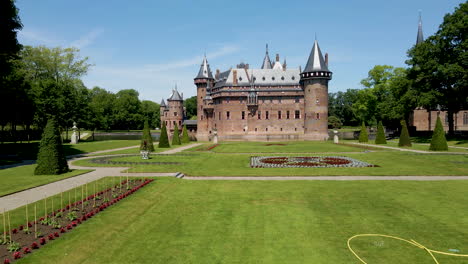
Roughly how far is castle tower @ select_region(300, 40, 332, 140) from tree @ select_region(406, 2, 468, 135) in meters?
16.8

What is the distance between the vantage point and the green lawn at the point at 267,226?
7.00 m

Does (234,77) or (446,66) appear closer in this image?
(446,66)

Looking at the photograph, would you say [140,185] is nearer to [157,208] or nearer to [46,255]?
[157,208]

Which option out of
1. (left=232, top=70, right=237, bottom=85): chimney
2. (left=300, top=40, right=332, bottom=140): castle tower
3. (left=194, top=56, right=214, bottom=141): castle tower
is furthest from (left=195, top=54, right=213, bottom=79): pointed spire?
(left=300, top=40, right=332, bottom=140): castle tower

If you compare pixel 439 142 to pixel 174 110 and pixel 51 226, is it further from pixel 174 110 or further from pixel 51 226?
pixel 174 110

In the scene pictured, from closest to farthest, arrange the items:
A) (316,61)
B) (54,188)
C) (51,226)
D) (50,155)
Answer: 1. (51,226)
2. (54,188)
3. (50,155)
4. (316,61)

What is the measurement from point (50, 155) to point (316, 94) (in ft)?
173

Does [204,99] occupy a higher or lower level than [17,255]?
higher

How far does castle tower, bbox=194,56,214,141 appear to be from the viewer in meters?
72.4

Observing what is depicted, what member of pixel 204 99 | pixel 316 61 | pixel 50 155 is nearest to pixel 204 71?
pixel 204 99

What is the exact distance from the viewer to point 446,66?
43688mm

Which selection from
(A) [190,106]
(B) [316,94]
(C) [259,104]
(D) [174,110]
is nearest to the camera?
(B) [316,94]

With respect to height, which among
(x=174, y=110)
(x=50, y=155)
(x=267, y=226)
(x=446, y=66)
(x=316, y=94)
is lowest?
(x=267, y=226)

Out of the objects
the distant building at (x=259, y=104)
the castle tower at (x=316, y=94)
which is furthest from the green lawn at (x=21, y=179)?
the castle tower at (x=316, y=94)
